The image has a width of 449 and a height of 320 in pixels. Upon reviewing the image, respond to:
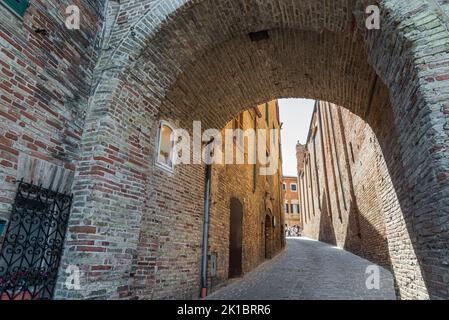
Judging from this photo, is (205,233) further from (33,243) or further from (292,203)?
(292,203)

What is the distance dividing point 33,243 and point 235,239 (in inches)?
240

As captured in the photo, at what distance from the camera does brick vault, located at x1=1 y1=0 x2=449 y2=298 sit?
2748 millimetres

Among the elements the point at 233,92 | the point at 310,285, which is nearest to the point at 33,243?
the point at 233,92

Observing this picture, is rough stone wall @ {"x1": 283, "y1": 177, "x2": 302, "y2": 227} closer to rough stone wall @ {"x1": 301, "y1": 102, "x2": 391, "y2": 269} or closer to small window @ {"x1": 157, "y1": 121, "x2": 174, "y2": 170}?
rough stone wall @ {"x1": 301, "y1": 102, "x2": 391, "y2": 269}

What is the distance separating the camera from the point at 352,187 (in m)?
12.8

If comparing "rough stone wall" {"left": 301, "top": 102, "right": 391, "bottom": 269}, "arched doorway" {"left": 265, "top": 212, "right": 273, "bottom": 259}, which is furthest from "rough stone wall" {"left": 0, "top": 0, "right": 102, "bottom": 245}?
"arched doorway" {"left": 265, "top": 212, "right": 273, "bottom": 259}

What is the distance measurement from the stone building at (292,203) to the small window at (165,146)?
38.4m

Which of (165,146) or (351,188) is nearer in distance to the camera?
(165,146)

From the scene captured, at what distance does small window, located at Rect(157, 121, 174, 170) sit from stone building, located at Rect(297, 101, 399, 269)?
4068 millimetres

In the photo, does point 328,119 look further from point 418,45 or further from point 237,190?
point 418,45

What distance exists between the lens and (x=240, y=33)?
4.56m

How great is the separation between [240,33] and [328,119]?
581 inches

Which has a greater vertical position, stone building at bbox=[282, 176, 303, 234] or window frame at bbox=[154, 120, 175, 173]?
stone building at bbox=[282, 176, 303, 234]

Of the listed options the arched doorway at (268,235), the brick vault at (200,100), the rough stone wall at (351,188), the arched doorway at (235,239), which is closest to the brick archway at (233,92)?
the brick vault at (200,100)
